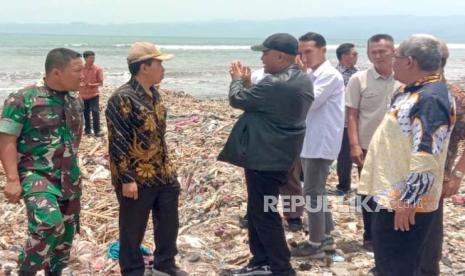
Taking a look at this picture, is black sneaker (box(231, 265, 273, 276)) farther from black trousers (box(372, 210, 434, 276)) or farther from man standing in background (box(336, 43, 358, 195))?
man standing in background (box(336, 43, 358, 195))

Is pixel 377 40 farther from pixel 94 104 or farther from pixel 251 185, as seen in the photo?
pixel 94 104

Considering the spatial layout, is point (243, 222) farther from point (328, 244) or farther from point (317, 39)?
point (317, 39)

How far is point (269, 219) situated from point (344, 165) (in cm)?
308

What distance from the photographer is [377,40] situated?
205 inches

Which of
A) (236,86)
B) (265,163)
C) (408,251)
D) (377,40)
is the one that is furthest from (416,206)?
(377,40)

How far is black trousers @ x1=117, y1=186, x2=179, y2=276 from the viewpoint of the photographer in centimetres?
432

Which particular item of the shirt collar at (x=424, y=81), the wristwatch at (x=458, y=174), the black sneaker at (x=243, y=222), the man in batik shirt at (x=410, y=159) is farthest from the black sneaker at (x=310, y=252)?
the shirt collar at (x=424, y=81)

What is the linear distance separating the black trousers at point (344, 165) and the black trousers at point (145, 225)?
131 inches

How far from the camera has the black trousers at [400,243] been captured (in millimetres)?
3309

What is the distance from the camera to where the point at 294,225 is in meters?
5.76

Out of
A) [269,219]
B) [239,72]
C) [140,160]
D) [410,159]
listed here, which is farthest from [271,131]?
[410,159]

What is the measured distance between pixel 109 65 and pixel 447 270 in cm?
3538

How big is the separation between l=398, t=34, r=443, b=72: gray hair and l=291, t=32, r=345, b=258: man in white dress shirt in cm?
179

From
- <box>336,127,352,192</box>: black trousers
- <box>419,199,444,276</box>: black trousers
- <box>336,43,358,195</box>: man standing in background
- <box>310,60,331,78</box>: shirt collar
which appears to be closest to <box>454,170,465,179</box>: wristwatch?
<box>419,199,444,276</box>: black trousers
